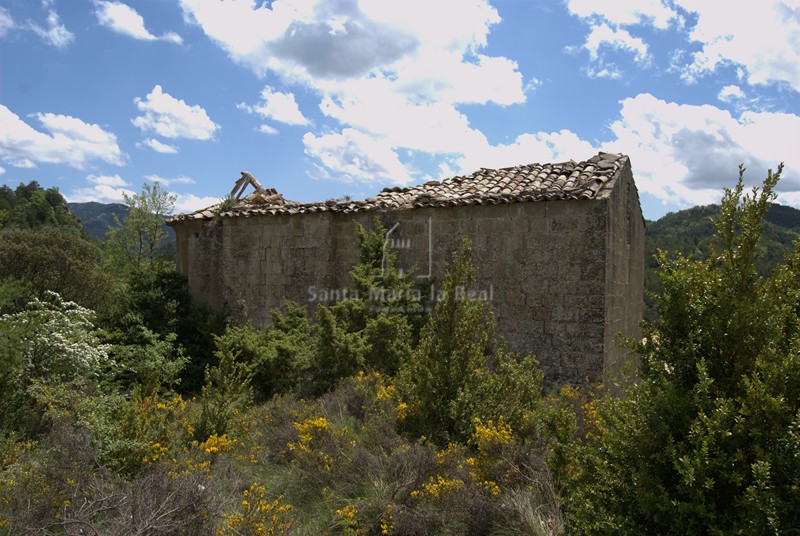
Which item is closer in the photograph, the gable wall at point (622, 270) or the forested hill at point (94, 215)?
the gable wall at point (622, 270)

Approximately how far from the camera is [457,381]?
6.01 m

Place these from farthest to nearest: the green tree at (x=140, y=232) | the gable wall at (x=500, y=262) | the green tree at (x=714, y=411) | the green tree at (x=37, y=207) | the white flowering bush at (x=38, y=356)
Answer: the green tree at (x=37, y=207)
the green tree at (x=140, y=232)
the gable wall at (x=500, y=262)
the white flowering bush at (x=38, y=356)
the green tree at (x=714, y=411)

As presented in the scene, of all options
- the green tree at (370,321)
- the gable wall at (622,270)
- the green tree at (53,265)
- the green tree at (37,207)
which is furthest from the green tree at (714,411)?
the green tree at (37,207)

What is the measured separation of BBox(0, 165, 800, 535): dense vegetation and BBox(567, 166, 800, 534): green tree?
1 cm

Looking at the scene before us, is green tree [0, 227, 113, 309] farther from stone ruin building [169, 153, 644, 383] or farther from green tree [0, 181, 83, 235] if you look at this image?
green tree [0, 181, 83, 235]

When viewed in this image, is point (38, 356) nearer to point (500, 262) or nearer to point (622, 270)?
point (500, 262)

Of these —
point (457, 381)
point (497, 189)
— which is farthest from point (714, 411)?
point (497, 189)

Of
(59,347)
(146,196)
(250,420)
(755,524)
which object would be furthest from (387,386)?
(146,196)

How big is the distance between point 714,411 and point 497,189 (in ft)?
23.3

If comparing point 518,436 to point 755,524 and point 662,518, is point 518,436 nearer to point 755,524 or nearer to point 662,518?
point 662,518

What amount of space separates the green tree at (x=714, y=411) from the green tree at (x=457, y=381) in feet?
7.34

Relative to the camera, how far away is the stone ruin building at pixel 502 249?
26.9 feet

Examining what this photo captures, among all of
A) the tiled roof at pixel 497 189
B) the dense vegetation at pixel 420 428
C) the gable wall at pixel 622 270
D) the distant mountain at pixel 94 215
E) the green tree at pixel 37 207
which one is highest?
the distant mountain at pixel 94 215

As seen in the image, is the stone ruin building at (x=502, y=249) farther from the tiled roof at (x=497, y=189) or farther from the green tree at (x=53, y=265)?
the green tree at (x=53, y=265)
